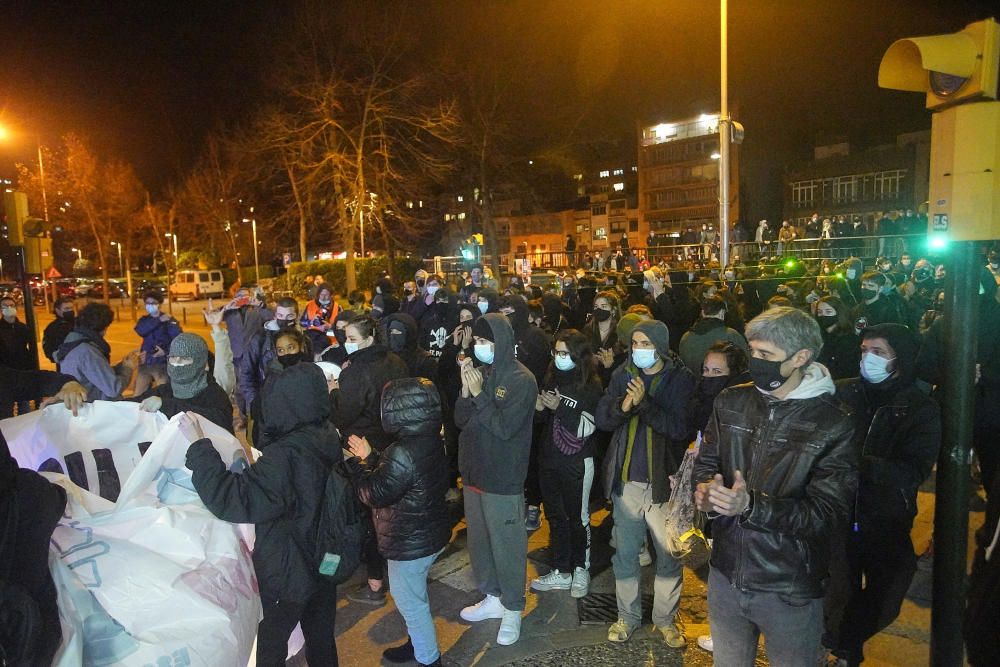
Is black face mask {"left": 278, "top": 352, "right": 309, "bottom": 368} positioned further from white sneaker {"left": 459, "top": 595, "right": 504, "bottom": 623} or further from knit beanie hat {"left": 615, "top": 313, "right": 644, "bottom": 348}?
knit beanie hat {"left": 615, "top": 313, "right": 644, "bottom": 348}

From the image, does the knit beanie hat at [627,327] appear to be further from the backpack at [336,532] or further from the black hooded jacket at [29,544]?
the black hooded jacket at [29,544]

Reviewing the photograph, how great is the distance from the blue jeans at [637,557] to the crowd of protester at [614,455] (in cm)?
1

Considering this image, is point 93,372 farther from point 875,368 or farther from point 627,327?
point 875,368

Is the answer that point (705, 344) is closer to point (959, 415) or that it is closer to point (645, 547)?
point (645, 547)

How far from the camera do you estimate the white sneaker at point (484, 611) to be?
468 centimetres

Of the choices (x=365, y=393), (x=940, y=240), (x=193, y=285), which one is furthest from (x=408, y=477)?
(x=193, y=285)

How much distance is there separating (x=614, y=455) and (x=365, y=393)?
189cm

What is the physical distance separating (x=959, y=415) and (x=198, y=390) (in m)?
4.27

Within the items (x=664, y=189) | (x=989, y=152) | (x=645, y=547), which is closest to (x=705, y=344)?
(x=645, y=547)

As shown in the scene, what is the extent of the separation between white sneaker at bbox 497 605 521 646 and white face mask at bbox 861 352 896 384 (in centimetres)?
260

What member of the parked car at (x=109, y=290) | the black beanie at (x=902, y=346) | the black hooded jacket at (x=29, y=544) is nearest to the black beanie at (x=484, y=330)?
the black beanie at (x=902, y=346)

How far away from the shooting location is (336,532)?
3.36 m

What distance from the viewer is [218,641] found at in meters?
2.77

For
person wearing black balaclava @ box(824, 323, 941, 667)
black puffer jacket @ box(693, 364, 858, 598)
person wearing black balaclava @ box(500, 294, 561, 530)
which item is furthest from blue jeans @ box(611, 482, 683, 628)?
person wearing black balaclava @ box(500, 294, 561, 530)
